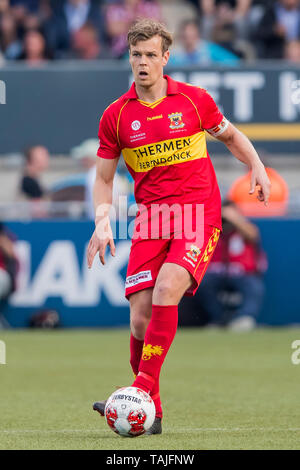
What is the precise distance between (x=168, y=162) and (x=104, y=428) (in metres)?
1.61

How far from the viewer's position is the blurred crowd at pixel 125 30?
15.6 m

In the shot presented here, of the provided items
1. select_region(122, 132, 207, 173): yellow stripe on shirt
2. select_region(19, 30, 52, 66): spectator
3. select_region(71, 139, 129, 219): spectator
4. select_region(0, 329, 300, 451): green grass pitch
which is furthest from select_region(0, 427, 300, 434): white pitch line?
select_region(19, 30, 52, 66): spectator

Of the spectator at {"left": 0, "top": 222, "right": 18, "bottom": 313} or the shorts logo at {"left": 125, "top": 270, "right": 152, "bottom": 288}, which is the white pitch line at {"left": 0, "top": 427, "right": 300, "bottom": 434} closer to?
the shorts logo at {"left": 125, "top": 270, "right": 152, "bottom": 288}

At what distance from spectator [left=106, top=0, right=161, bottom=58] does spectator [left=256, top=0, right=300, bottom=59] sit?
6.00 ft

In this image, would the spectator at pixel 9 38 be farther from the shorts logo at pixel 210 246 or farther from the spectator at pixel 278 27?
the shorts logo at pixel 210 246

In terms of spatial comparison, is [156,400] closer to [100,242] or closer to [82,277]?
[100,242]

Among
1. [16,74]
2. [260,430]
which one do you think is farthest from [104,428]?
[16,74]

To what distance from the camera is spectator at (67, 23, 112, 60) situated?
16016 mm

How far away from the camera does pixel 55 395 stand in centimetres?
819

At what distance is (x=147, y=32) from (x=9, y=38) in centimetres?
1058

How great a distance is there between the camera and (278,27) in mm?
16438

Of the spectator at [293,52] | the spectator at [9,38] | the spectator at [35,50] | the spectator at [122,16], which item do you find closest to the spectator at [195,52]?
the spectator at [293,52]
